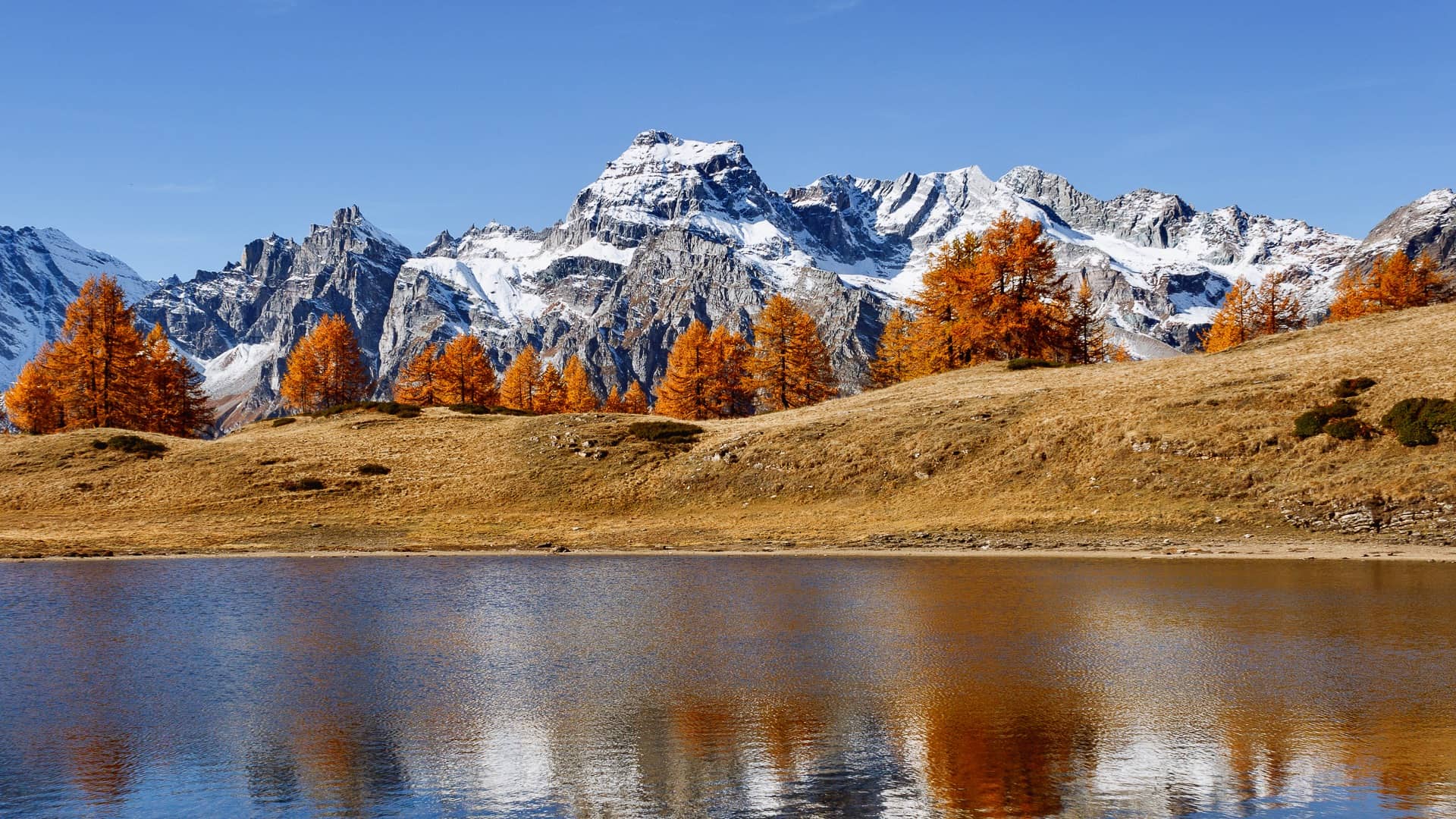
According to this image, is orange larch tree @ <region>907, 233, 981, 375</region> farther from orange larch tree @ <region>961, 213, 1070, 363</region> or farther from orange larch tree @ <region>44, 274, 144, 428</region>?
orange larch tree @ <region>44, 274, 144, 428</region>

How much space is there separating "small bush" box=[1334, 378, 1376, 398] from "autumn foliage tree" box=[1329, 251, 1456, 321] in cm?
4728

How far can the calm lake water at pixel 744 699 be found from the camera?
9.63 m

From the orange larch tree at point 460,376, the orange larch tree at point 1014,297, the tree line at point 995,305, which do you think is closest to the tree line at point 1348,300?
the tree line at point 995,305

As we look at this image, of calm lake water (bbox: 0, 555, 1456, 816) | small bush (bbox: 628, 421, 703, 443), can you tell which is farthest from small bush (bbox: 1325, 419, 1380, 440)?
small bush (bbox: 628, 421, 703, 443)

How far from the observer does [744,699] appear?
1317 centimetres

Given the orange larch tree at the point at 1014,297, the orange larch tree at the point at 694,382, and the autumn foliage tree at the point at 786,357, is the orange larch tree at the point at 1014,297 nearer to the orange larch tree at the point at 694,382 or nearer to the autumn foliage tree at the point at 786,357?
the autumn foliage tree at the point at 786,357

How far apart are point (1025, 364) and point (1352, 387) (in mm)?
20633

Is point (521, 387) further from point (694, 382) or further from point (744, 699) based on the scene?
point (744, 699)

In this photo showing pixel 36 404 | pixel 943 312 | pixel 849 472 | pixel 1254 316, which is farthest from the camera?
pixel 1254 316

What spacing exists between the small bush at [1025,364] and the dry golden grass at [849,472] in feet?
11.0

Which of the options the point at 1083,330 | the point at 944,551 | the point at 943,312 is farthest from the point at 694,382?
the point at 944,551

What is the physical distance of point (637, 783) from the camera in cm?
991

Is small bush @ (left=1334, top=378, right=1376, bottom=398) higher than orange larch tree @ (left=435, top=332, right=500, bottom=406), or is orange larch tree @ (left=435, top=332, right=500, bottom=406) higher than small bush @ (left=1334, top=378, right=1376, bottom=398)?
orange larch tree @ (left=435, top=332, right=500, bottom=406)

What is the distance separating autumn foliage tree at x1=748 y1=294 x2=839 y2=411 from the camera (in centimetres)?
7494
